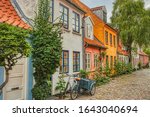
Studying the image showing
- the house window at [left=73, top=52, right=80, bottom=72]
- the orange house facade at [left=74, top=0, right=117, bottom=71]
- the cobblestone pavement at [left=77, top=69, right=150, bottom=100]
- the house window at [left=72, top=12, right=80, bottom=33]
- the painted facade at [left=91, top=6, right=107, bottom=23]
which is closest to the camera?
the cobblestone pavement at [left=77, top=69, right=150, bottom=100]

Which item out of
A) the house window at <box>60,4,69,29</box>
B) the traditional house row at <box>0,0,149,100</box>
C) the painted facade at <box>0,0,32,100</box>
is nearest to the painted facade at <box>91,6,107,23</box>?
the traditional house row at <box>0,0,149,100</box>

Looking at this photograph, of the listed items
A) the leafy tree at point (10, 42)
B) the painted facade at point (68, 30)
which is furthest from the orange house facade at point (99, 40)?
the leafy tree at point (10, 42)

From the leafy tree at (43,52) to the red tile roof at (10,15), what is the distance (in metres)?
0.68

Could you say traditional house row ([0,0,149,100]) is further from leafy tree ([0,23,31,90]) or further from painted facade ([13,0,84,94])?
leafy tree ([0,23,31,90])

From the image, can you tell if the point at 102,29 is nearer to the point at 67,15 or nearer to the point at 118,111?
the point at 67,15

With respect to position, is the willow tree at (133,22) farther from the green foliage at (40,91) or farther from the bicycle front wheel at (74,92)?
the green foliage at (40,91)

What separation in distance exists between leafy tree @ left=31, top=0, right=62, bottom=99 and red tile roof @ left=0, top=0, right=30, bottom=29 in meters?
0.68

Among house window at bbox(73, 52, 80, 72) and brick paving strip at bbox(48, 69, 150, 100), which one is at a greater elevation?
house window at bbox(73, 52, 80, 72)

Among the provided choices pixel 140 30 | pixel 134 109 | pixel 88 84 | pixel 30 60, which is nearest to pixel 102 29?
pixel 140 30

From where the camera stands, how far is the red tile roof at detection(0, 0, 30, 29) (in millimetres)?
8202

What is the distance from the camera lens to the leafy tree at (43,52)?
8.09 meters

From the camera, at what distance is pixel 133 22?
26938 mm

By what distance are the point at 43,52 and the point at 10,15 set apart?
2373 mm

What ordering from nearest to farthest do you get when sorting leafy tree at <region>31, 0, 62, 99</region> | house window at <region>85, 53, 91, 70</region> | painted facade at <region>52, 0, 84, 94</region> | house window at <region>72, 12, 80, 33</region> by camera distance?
leafy tree at <region>31, 0, 62, 99</region> → painted facade at <region>52, 0, 84, 94</region> → house window at <region>72, 12, 80, 33</region> → house window at <region>85, 53, 91, 70</region>
